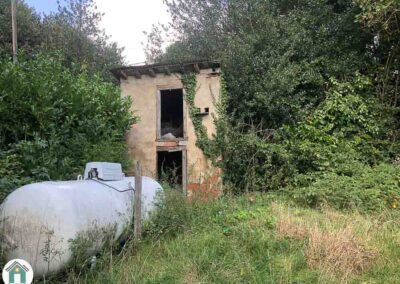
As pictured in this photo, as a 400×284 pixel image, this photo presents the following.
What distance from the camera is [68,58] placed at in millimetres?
21031

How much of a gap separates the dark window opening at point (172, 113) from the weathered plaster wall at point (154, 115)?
864 mm

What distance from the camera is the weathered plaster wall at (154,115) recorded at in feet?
42.2

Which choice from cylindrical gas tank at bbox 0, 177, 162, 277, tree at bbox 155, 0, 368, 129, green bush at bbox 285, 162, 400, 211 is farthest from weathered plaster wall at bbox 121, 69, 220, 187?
cylindrical gas tank at bbox 0, 177, 162, 277

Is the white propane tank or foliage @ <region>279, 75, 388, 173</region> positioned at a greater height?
foliage @ <region>279, 75, 388, 173</region>

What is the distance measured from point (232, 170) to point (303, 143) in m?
2.26

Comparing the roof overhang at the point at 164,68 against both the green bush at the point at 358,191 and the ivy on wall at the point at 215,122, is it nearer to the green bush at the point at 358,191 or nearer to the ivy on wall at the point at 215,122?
the ivy on wall at the point at 215,122

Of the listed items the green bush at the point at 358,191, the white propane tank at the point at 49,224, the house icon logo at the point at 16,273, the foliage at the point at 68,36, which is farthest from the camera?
the foliage at the point at 68,36

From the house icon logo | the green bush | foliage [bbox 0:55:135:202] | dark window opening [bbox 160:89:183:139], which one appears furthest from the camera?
dark window opening [bbox 160:89:183:139]

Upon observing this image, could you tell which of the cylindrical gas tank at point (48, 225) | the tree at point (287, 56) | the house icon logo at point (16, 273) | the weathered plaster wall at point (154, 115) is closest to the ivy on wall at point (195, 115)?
the weathered plaster wall at point (154, 115)

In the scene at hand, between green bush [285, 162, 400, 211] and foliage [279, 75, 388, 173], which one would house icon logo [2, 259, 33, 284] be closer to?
green bush [285, 162, 400, 211]

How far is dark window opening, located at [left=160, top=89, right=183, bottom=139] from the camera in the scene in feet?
47.7

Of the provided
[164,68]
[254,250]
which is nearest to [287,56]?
[164,68]

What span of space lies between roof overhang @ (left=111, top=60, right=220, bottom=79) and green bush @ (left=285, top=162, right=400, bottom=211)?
16.1 feet

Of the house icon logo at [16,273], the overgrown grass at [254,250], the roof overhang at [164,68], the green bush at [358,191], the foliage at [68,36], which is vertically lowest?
the overgrown grass at [254,250]
